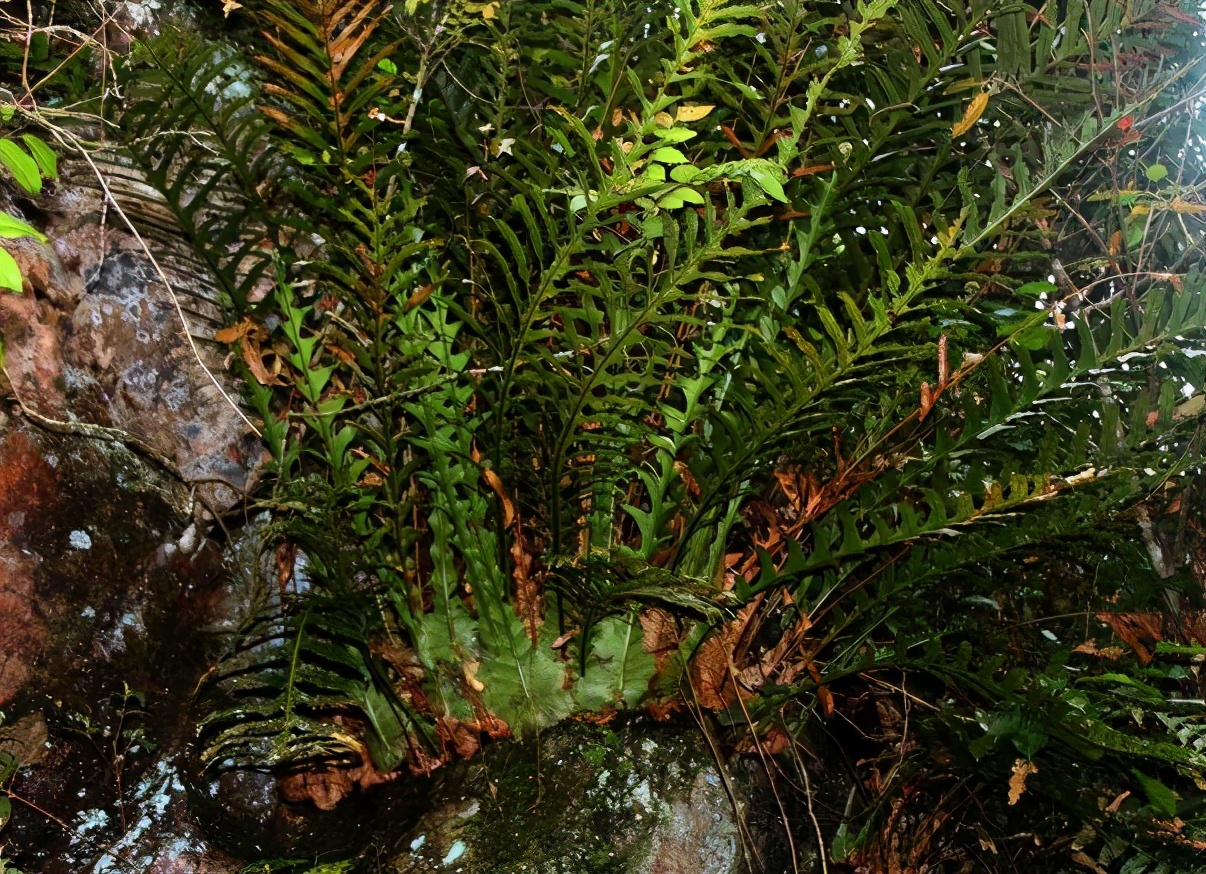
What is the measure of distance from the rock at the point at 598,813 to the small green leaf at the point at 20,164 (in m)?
1.02

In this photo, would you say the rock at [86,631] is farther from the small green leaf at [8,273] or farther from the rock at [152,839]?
the small green leaf at [8,273]

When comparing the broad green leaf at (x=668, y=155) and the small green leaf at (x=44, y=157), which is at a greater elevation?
the broad green leaf at (x=668, y=155)

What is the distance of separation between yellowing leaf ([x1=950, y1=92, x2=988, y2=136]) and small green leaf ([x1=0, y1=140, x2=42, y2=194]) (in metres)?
1.28

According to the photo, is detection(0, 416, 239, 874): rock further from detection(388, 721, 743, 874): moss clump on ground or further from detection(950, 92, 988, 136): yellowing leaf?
detection(950, 92, 988, 136): yellowing leaf

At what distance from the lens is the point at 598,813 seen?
4.39 ft

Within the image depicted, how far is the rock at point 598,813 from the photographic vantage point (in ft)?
4.25

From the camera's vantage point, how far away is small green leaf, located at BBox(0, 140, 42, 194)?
1020mm

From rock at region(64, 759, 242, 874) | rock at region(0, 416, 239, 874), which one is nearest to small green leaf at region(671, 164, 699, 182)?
rock at region(0, 416, 239, 874)

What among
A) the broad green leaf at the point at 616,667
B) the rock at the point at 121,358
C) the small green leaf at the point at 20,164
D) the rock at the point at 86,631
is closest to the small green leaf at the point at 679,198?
the broad green leaf at the point at 616,667

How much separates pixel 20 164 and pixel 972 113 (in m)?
1.30

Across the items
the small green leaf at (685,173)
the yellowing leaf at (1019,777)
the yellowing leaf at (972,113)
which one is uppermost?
the yellowing leaf at (972,113)

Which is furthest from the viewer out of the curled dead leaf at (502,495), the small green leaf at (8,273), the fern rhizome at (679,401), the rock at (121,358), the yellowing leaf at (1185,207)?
the yellowing leaf at (1185,207)

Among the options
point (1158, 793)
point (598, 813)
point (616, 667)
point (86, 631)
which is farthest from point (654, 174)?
point (86, 631)

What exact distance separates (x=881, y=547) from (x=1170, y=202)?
94 cm
